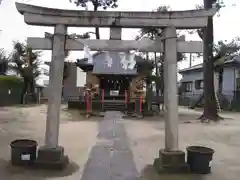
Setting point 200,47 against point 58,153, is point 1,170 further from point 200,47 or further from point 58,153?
point 200,47

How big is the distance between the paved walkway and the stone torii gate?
69 centimetres

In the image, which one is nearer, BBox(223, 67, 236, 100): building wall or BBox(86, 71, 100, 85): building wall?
BBox(86, 71, 100, 85): building wall

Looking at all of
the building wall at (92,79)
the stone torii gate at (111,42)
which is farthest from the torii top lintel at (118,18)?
the building wall at (92,79)

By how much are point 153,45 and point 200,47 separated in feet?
3.38

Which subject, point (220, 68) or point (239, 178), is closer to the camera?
point (239, 178)

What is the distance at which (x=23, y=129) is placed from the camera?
13102 mm

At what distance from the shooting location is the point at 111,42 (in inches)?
292

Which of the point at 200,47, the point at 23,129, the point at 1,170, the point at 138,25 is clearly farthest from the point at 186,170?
the point at 23,129

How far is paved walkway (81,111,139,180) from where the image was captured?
263 inches

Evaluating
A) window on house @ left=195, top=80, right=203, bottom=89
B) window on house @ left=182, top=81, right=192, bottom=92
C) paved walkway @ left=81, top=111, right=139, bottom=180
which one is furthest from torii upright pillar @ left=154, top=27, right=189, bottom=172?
window on house @ left=182, top=81, right=192, bottom=92

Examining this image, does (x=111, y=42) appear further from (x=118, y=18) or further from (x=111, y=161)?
(x=111, y=161)

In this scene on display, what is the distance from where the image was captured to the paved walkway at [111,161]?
667 cm

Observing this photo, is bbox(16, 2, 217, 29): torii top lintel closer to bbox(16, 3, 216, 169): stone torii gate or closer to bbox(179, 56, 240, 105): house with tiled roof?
bbox(16, 3, 216, 169): stone torii gate

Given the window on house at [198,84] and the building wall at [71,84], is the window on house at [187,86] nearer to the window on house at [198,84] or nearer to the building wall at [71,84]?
the window on house at [198,84]
